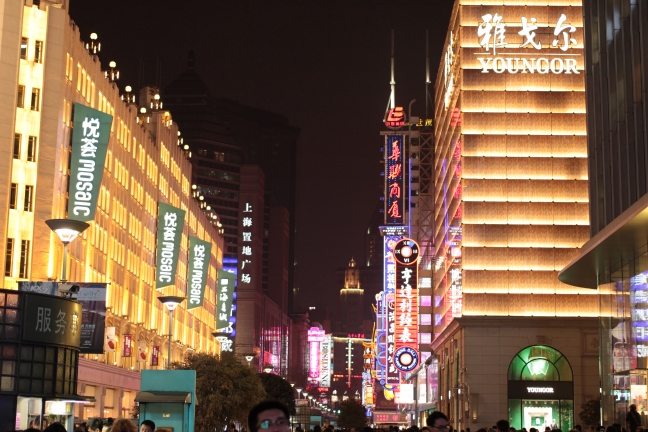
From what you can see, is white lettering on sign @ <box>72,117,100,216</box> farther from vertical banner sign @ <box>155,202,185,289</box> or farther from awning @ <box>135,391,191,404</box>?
awning @ <box>135,391,191,404</box>

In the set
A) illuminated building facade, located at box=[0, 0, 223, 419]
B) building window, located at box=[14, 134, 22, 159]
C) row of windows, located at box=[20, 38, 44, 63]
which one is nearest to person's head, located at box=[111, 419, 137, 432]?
illuminated building facade, located at box=[0, 0, 223, 419]

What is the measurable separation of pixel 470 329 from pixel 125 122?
3155 cm

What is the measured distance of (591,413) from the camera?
6122cm

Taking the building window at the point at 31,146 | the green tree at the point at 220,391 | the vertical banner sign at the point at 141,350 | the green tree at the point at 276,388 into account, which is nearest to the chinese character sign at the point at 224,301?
the green tree at the point at 276,388

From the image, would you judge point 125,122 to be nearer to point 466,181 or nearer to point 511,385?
point 466,181

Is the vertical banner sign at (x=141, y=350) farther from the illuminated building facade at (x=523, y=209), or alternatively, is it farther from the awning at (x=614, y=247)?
the awning at (x=614, y=247)

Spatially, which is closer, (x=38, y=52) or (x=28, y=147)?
(x=28, y=147)

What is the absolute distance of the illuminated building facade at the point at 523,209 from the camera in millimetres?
65688

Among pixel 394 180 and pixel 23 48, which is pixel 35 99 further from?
pixel 394 180

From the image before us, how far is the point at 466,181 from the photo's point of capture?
222 ft

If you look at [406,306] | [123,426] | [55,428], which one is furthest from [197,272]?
[123,426]

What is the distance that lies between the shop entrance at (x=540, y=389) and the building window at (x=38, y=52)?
3369 centimetres

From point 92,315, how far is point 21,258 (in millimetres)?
19903

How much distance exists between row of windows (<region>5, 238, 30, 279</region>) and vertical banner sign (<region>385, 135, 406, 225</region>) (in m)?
45.9
